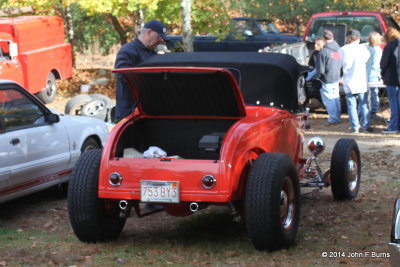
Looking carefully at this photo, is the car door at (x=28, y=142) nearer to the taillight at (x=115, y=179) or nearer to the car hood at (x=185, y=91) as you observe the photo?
the car hood at (x=185, y=91)

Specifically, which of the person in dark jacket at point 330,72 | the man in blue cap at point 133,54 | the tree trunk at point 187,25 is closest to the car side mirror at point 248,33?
the tree trunk at point 187,25

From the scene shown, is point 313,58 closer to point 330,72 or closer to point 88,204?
point 330,72

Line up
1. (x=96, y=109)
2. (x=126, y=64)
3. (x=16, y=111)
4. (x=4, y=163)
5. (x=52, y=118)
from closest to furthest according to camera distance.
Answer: (x=4, y=163)
(x=126, y=64)
(x=16, y=111)
(x=52, y=118)
(x=96, y=109)

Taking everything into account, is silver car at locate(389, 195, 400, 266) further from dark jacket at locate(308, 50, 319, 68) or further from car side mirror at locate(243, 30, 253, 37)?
car side mirror at locate(243, 30, 253, 37)

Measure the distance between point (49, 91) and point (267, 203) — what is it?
1618 centimetres

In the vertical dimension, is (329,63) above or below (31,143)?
below

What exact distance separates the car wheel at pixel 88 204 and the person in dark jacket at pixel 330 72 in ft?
31.7

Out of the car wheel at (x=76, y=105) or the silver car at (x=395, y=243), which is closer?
the silver car at (x=395, y=243)

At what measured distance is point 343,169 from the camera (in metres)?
8.60

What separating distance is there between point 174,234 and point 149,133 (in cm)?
99

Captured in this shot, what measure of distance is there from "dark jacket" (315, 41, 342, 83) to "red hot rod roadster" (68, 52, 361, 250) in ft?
25.5

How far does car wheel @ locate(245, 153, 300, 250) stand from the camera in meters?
6.47

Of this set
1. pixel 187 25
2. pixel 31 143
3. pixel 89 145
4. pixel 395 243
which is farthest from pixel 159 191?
pixel 187 25

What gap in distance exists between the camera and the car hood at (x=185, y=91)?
6.98m
